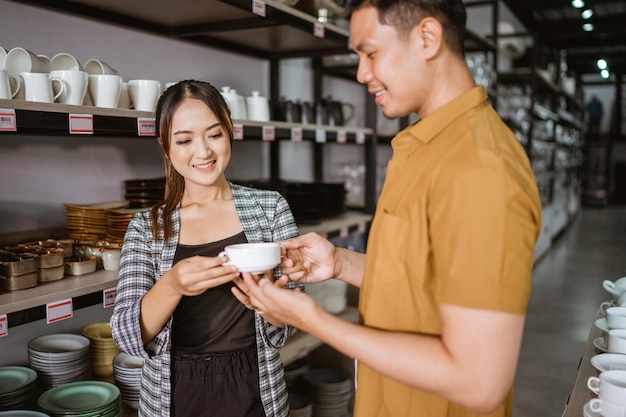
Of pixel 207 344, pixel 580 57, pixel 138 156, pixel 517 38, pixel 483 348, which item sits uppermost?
pixel 580 57

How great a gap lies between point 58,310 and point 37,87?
2.28ft

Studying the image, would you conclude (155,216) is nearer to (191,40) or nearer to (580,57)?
(191,40)

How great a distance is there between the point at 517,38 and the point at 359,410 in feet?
26.5

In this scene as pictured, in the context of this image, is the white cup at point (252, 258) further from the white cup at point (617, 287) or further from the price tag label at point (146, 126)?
the white cup at point (617, 287)

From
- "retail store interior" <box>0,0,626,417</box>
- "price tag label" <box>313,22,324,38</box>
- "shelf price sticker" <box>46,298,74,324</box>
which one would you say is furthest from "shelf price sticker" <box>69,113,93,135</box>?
"price tag label" <box>313,22,324,38</box>

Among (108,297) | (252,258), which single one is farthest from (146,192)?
(252,258)

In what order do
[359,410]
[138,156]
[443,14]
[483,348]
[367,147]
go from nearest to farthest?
[483,348], [443,14], [359,410], [138,156], [367,147]

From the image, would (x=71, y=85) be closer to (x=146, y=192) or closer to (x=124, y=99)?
(x=124, y=99)

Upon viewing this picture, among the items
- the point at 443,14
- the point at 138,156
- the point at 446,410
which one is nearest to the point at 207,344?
the point at 446,410

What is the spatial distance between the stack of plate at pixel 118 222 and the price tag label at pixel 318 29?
133 cm

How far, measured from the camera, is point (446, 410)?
3.83ft

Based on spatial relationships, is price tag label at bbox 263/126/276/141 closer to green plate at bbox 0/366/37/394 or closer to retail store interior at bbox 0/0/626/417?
retail store interior at bbox 0/0/626/417

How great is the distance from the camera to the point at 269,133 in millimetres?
2697

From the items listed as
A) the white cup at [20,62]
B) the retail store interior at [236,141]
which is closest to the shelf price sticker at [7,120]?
the retail store interior at [236,141]
